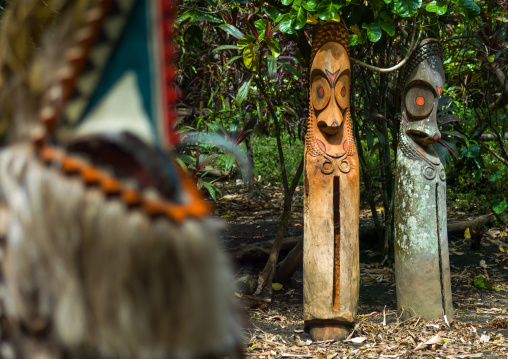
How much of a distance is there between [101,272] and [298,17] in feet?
7.87

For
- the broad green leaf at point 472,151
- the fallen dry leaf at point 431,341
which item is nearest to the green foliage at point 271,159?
the broad green leaf at point 472,151

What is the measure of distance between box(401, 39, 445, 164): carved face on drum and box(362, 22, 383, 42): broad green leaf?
36 centimetres

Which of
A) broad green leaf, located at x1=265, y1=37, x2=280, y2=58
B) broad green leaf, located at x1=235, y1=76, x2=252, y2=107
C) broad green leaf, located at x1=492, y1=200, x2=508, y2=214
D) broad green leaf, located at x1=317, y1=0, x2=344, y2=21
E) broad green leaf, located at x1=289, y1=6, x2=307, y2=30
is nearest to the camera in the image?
broad green leaf, located at x1=317, y1=0, x2=344, y2=21

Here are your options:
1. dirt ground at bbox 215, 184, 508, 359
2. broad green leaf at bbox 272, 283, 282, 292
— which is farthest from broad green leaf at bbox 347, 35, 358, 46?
broad green leaf at bbox 272, 283, 282, 292

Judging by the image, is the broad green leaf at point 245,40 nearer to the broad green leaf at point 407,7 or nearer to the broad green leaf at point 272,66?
the broad green leaf at point 272,66

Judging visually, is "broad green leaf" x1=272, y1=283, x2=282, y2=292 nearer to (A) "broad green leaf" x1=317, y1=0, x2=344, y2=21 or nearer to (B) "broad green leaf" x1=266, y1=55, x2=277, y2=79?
(B) "broad green leaf" x1=266, y1=55, x2=277, y2=79

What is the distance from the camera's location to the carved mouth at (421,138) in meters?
2.91

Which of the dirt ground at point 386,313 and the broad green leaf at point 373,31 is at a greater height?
the broad green leaf at point 373,31

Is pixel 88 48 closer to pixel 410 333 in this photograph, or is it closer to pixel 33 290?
pixel 33 290

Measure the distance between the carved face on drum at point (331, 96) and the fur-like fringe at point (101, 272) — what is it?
7.51 feet

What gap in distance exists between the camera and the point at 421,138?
2.94m

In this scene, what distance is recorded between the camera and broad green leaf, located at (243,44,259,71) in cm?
290

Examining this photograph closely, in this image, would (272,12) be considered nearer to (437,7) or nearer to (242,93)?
(242,93)

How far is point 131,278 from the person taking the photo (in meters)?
0.50
